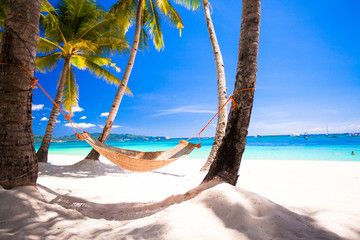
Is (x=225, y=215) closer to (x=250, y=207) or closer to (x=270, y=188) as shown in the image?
(x=250, y=207)

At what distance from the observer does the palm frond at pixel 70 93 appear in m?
6.14

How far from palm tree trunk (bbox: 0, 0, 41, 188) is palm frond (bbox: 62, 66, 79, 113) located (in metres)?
4.93

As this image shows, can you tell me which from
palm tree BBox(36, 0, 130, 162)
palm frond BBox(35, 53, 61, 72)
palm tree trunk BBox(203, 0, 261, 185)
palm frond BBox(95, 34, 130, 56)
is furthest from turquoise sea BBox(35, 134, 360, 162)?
palm tree trunk BBox(203, 0, 261, 185)

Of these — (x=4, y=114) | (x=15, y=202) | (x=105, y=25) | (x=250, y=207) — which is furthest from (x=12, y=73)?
(x=105, y=25)

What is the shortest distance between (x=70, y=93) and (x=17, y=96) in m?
5.36

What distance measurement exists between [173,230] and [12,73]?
1726 millimetres

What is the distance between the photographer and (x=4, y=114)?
57.1 inches

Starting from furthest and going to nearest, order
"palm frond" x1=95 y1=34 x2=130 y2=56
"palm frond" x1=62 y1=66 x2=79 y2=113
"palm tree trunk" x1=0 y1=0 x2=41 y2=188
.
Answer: "palm frond" x1=62 y1=66 x2=79 y2=113 → "palm frond" x1=95 y1=34 x2=130 y2=56 → "palm tree trunk" x1=0 y1=0 x2=41 y2=188

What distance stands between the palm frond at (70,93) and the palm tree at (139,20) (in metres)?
2.49

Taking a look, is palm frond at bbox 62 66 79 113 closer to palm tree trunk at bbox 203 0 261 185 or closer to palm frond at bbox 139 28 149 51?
palm frond at bbox 139 28 149 51

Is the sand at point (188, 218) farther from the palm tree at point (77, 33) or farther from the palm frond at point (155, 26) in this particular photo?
the palm frond at point (155, 26)

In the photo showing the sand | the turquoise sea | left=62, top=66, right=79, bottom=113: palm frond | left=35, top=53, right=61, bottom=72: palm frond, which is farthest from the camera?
the turquoise sea

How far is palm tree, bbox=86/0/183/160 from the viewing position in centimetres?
420

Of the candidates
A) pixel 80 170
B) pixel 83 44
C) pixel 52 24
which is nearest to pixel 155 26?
pixel 83 44
